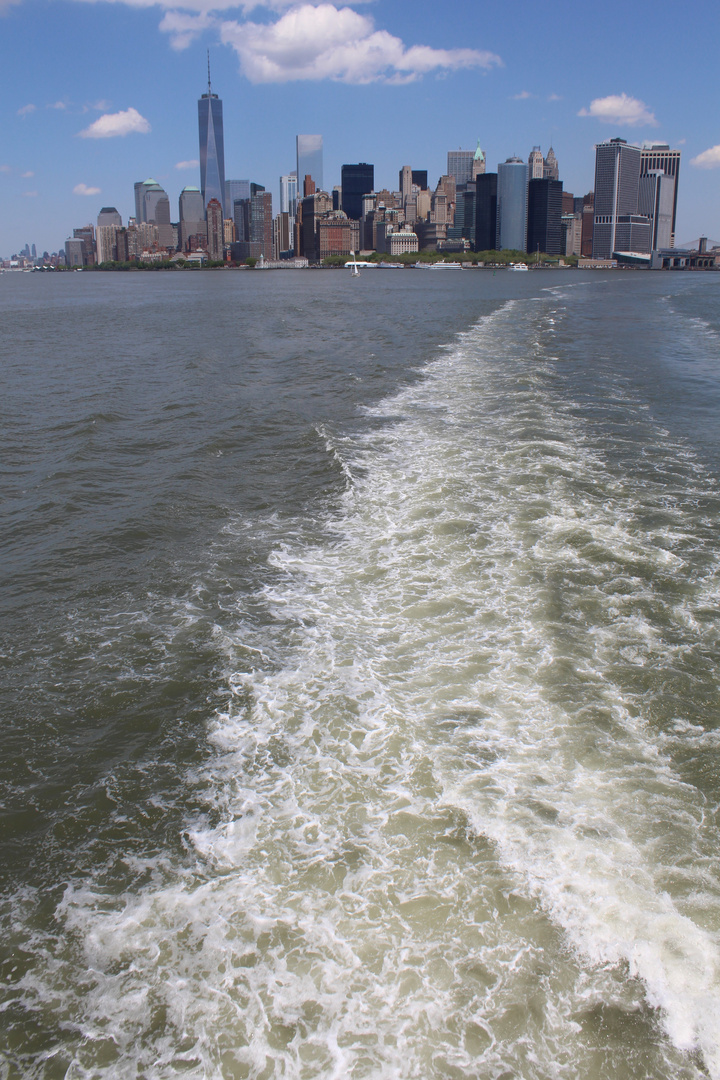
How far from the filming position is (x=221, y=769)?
5.53 meters

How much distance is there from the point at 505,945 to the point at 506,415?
1457 cm

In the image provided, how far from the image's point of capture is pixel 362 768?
5.46 m

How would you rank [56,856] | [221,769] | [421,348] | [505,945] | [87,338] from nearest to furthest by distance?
1. [505,945]
2. [56,856]
3. [221,769]
4. [421,348]
5. [87,338]

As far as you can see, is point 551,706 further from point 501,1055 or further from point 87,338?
point 87,338

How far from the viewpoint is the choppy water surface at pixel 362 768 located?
372 cm

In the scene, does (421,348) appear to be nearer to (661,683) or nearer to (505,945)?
(661,683)

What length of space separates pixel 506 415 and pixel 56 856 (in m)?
14.7

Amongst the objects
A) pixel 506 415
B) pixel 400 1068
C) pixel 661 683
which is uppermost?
pixel 506 415

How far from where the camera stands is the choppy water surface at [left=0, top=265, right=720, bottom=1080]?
3.72 meters

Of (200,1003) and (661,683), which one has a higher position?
(661,683)

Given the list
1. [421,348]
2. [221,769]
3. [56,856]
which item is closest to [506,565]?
[221,769]

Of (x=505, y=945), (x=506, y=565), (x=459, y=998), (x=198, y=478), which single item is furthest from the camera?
(x=198, y=478)

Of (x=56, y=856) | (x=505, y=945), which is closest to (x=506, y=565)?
(x=505, y=945)

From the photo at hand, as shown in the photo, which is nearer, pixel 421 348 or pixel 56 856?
pixel 56 856
